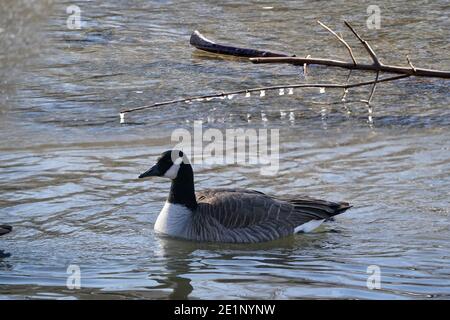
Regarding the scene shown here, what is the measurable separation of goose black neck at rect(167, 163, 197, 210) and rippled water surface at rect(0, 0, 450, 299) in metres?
0.39

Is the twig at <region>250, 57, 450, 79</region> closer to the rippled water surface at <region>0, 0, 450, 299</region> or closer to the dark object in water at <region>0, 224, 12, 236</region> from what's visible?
the rippled water surface at <region>0, 0, 450, 299</region>

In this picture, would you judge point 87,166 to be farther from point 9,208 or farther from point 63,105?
point 63,105

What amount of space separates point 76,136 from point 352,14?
6.89m

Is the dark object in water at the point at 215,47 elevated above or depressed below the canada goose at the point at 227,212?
above

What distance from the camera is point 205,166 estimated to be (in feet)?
37.6

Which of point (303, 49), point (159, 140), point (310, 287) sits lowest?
point (310, 287)

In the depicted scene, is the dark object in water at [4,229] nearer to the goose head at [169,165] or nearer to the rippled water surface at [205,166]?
the rippled water surface at [205,166]

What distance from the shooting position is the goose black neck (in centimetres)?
986

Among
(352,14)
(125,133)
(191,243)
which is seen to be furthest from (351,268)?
(352,14)

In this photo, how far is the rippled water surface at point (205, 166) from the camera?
28.2 feet

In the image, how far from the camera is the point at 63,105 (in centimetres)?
1352

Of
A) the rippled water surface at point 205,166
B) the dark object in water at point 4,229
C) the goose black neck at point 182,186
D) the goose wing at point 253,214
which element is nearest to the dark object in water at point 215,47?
the rippled water surface at point 205,166

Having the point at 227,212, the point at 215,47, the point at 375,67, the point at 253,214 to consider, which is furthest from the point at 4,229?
the point at 215,47

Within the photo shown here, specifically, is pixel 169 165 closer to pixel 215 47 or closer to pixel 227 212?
pixel 227 212
